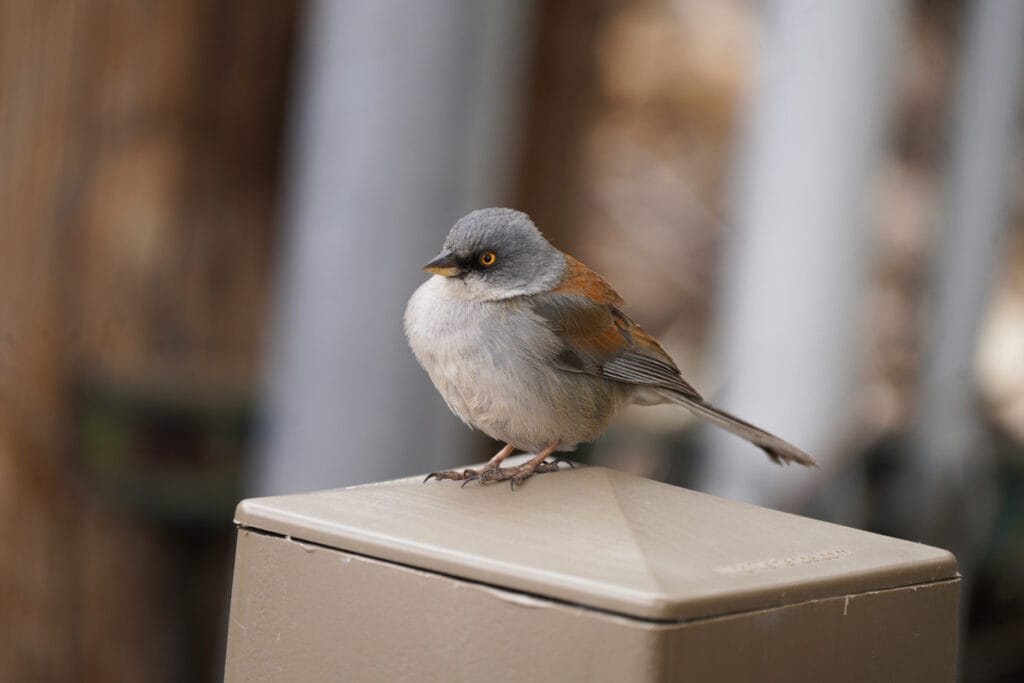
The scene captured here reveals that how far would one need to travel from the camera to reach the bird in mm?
2438

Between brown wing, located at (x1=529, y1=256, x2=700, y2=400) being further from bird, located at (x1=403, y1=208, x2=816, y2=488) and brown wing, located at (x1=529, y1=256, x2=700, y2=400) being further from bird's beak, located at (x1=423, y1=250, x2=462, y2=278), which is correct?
bird's beak, located at (x1=423, y1=250, x2=462, y2=278)

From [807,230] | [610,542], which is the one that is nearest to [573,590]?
[610,542]

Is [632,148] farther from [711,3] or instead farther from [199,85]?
[199,85]

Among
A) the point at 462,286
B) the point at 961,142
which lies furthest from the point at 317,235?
the point at 961,142

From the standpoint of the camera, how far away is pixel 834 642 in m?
1.44

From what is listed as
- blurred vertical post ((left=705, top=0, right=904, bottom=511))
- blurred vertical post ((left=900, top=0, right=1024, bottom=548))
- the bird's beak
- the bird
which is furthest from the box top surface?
blurred vertical post ((left=900, top=0, right=1024, bottom=548))

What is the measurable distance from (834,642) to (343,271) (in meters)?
2.40

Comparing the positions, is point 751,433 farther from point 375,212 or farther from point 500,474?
point 375,212

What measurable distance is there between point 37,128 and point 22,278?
1.69 ft

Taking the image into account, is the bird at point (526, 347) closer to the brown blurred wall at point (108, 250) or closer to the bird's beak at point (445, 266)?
the bird's beak at point (445, 266)

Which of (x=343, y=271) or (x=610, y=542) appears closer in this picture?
(x=610, y=542)

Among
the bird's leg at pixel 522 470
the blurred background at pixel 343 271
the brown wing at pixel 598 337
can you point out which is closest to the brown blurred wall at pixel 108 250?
the blurred background at pixel 343 271

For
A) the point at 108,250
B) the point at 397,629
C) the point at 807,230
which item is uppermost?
the point at 807,230

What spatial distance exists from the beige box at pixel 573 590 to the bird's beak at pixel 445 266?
0.89 m
